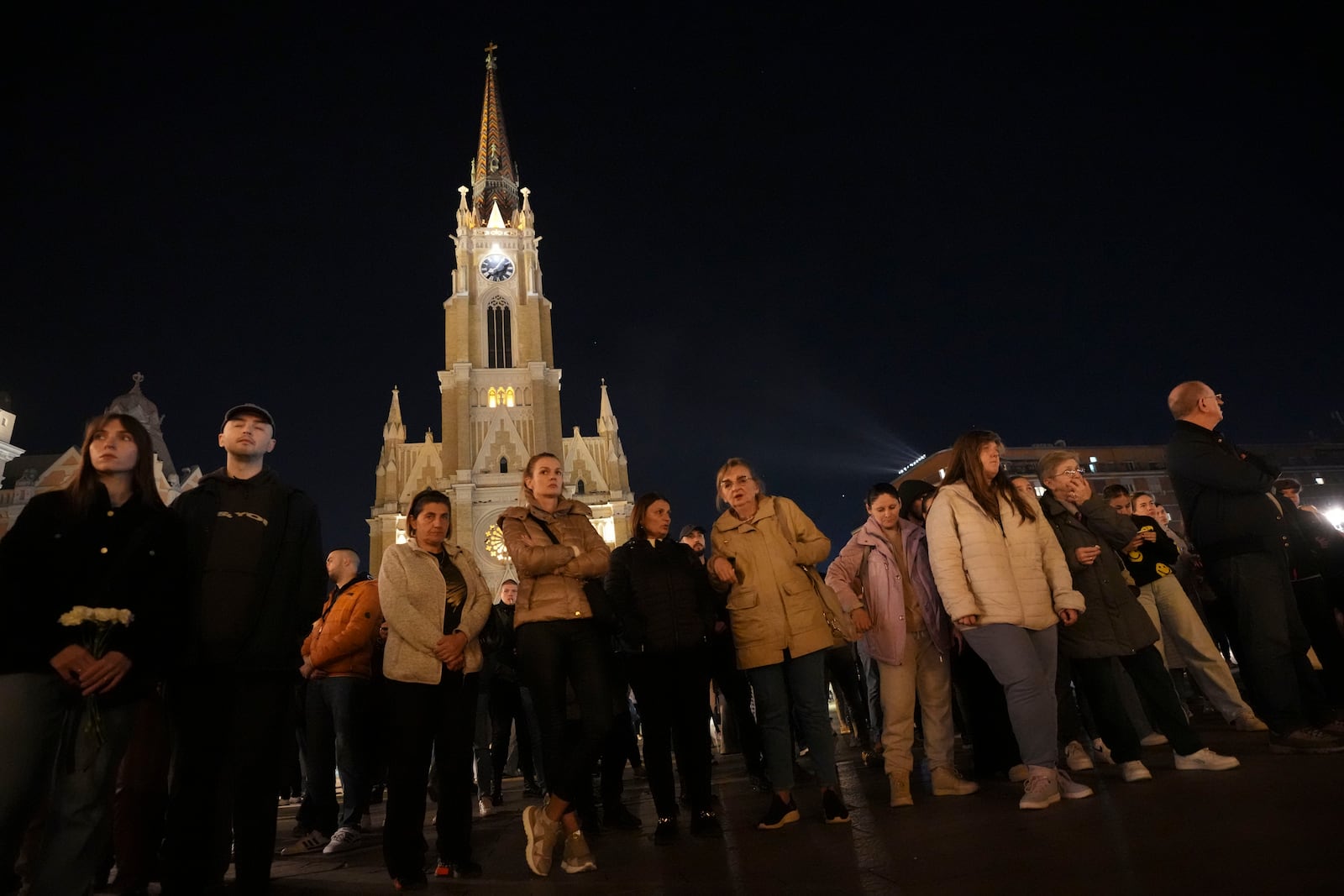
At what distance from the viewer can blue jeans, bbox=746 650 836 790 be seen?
169 inches

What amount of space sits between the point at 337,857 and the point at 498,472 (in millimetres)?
38369

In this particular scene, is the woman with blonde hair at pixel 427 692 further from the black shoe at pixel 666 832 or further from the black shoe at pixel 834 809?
the black shoe at pixel 834 809

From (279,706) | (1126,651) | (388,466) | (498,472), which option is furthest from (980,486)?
(388,466)

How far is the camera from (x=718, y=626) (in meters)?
5.90

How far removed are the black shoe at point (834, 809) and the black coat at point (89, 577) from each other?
3.22 meters

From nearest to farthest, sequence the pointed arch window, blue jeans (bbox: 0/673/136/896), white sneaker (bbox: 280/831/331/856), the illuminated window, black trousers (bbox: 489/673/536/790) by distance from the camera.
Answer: blue jeans (bbox: 0/673/136/896)
white sneaker (bbox: 280/831/331/856)
black trousers (bbox: 489/673/536/790)
the illuminated window
the pointed arch window

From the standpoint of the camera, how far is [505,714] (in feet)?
24.5

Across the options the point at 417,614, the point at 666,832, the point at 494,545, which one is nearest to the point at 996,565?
the point at 666,832

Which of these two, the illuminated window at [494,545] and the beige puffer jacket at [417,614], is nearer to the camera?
the beige puffer jacket at [417,614]

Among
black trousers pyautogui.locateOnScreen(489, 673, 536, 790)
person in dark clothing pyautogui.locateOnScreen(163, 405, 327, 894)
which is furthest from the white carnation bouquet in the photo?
black trousers pyautogui.locateOnScreen(489, 673, 536, 790)

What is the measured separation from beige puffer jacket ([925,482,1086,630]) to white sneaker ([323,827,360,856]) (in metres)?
4.08

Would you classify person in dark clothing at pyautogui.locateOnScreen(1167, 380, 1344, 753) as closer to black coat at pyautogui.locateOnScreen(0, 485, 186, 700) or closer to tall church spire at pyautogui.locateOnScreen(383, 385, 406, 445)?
black coat at pyautogui.locateOnScreen(0, 485, 186, 700)

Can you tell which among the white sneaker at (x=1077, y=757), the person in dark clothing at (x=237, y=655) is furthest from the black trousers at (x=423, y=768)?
the white sneaker at (x=1077, y=757)

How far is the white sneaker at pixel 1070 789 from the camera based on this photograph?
13.0ft
